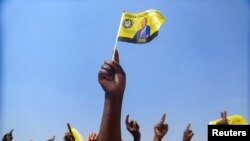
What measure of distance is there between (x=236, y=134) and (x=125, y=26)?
1.56m

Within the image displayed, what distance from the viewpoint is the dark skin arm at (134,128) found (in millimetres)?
4059

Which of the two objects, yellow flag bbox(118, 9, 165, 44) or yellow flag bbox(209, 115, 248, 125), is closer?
yellow flag bbox(209, 115, 248, 125)

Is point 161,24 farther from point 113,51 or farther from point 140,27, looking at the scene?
point 113,51

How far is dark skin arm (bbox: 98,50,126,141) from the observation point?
402 cm

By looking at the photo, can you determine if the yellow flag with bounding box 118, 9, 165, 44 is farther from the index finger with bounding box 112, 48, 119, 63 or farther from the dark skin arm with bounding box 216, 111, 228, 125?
the dark skin arm with bounding box 216, 111, 228, 125

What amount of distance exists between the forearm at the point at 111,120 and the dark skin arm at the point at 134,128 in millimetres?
126

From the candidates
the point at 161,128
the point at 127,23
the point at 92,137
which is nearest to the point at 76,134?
the point at 92,137

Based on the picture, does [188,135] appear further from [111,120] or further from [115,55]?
[115,55]

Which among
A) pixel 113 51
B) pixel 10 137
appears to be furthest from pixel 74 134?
pixel 113 51

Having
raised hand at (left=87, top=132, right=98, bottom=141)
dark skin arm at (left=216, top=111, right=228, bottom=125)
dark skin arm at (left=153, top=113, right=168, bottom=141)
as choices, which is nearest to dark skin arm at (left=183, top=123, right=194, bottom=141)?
dark skin arm at (left=153, top=113, right=168, bottom=141)

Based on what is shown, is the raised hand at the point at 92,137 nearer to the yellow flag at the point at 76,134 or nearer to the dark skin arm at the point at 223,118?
the yellow flag at the point at 76,134

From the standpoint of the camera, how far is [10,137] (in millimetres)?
4125

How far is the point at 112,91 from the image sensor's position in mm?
4102

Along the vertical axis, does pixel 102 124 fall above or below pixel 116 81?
below
